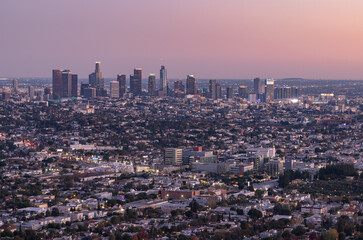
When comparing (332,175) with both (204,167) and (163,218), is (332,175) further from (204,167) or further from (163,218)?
(163,218)

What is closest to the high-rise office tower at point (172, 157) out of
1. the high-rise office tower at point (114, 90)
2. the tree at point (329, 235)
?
the tree at point (329, 235)

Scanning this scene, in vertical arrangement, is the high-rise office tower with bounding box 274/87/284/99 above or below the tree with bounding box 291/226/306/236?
below

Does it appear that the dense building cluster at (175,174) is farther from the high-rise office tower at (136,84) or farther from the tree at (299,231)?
the high-rise office tower at (136,84)

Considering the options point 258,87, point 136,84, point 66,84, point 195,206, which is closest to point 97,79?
point 136,84

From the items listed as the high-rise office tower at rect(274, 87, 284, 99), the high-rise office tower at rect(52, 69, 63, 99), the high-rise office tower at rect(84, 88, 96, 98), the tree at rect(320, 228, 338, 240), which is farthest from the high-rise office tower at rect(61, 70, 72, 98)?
the tree at rect(320, 228, 338, 240)

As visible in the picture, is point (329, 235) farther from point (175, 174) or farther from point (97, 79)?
point (97, 79)

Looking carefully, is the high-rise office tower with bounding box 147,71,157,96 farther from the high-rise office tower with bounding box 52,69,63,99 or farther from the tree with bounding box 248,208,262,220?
the tree with bounding box 248,208,262,220
